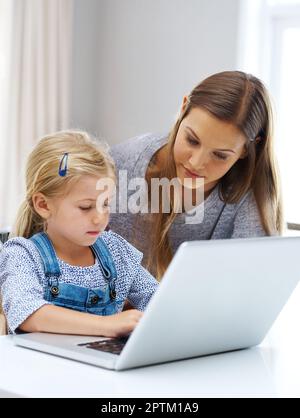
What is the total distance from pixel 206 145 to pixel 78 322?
87cm

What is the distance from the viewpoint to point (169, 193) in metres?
2.19

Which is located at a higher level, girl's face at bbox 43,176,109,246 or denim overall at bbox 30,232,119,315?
girl's face at bbox 43,176,109,246

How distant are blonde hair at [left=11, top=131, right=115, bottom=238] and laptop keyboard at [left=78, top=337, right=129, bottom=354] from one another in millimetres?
460

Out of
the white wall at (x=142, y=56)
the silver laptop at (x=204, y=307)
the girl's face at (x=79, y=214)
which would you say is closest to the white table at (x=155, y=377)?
the silver laptop at (x=204, y=307)

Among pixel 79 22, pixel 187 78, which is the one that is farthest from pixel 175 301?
pixel 79 22

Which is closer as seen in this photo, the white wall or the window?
the window

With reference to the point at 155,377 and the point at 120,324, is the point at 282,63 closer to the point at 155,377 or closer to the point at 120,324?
the point at 120,324

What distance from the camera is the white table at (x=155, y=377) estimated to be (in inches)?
41.0

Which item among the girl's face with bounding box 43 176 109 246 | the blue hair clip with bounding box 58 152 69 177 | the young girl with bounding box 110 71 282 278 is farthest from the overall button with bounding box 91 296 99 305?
the young girl with bounding box 110 71 282 278

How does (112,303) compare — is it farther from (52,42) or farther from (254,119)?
(52,42)

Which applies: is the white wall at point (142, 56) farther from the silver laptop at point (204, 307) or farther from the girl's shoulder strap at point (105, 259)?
the silver laptop at point (204, 307)

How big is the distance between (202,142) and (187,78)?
6.94 feet

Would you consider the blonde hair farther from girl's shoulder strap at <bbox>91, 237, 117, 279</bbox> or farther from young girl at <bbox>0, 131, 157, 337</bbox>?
girl's shoulder strap at <bbox>91, 237, 117, 279</bbox>

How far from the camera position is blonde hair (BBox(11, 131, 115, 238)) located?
1.63m
